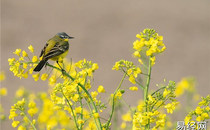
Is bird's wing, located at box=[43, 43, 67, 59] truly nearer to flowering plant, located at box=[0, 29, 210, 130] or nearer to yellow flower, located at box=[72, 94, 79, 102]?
flowering plant, located at box=[0, 29, 210, 130]

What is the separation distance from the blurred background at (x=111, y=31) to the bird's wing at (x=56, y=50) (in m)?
6.06

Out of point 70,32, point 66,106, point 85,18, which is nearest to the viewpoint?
point 66,106

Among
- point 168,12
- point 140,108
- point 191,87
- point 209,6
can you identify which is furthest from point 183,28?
point 140,108

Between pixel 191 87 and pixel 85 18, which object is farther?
pixel 85 18

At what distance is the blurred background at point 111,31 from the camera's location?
1113 cm

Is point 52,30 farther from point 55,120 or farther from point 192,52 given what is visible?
point 55,120

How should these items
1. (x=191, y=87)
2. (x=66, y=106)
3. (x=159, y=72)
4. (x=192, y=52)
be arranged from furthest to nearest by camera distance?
(x=192, y=52) → (x=159, y=72) → (x=191, y=87) → (x=66, y=106)

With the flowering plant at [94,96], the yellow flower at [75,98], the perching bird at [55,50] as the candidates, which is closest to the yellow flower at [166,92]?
the flowering plant at [94,96]

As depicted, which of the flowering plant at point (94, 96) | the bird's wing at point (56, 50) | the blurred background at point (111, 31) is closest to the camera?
the flowering plant at point (94, 96)

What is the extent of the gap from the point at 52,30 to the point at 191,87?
9.30 meters

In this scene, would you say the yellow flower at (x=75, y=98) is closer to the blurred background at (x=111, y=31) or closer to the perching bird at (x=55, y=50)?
the perching bird at (x=55, y=50)

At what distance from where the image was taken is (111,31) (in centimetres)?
1398

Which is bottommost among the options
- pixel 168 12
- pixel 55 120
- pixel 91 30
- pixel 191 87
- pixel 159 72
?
pixel 55 120

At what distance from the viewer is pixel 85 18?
590 inches
